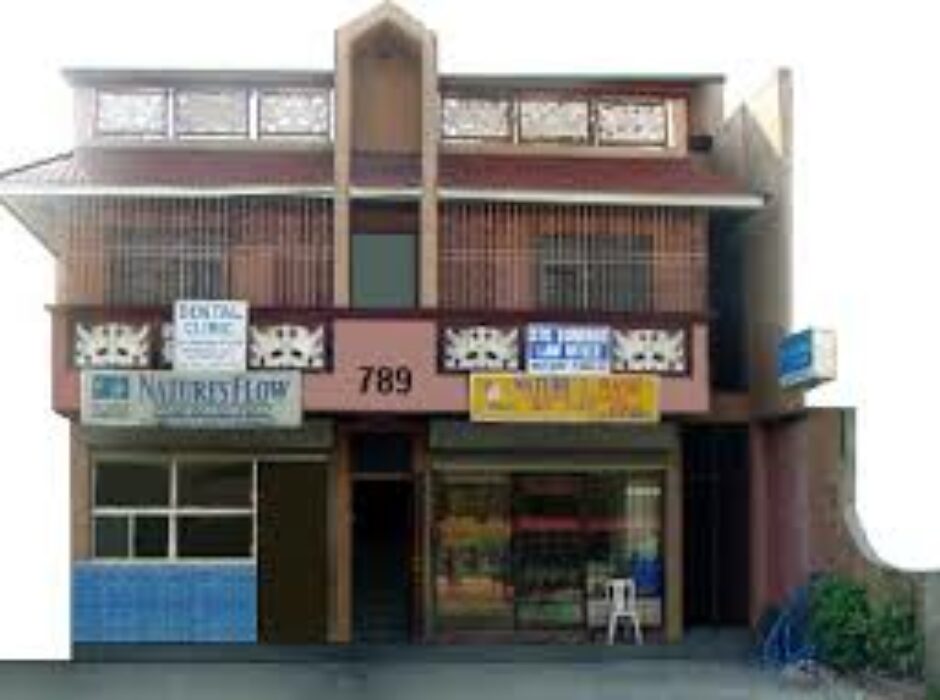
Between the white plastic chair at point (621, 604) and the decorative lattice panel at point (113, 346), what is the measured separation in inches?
302

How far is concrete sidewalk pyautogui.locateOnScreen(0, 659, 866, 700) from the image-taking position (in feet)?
75.9

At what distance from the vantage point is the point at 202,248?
27656mm

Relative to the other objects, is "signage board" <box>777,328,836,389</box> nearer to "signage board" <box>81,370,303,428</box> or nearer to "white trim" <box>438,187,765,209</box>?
"white trim" <box>438,187,765,209</box>

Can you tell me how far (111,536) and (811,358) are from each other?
1033 cm

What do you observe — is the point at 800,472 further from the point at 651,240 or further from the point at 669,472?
the point at 651,240

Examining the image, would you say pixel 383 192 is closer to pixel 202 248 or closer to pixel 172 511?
pixel 202 248

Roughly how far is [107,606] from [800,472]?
1021 cm

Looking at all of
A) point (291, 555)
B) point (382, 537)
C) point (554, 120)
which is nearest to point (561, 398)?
point (382, 537)

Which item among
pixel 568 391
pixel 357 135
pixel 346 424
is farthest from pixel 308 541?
pixel 357 135

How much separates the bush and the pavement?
0.52 m

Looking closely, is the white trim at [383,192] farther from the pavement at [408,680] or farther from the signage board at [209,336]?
the pavement at [408,680]

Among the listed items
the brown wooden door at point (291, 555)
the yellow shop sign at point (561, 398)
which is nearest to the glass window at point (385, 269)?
the yellow shop sign at point (561, 398)

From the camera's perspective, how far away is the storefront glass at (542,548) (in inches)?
1109

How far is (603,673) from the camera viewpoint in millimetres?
25484
